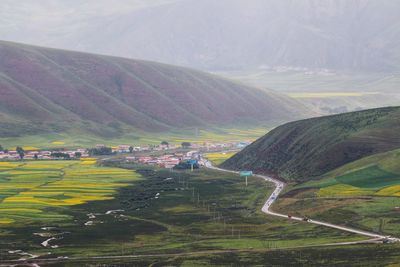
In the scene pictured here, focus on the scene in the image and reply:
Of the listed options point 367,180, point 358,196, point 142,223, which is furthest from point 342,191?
point 142,223

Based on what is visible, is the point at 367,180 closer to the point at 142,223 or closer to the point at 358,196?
the point at 358,196

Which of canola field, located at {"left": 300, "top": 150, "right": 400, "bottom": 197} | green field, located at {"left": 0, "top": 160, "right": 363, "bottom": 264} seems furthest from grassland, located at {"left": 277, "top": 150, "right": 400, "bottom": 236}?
green field, located at {"left": 0, "top": 160, "right": 363, "bottom": 264}

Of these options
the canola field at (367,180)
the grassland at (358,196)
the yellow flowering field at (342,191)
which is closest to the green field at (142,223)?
the grassland at (358,196)

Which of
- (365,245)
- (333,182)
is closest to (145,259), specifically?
(365,245)

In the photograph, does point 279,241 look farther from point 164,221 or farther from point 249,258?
point 164,221

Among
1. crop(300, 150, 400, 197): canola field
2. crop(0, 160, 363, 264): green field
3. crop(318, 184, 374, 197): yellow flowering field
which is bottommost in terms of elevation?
crop(0, 160, 363, 264): green field

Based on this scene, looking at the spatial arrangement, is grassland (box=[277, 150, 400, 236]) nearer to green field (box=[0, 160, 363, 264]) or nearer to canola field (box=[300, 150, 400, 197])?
canola field (box=[300, 150, 400, 197])

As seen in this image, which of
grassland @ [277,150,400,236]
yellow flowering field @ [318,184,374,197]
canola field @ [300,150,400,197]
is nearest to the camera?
grassland @ [277,150,400,236]
